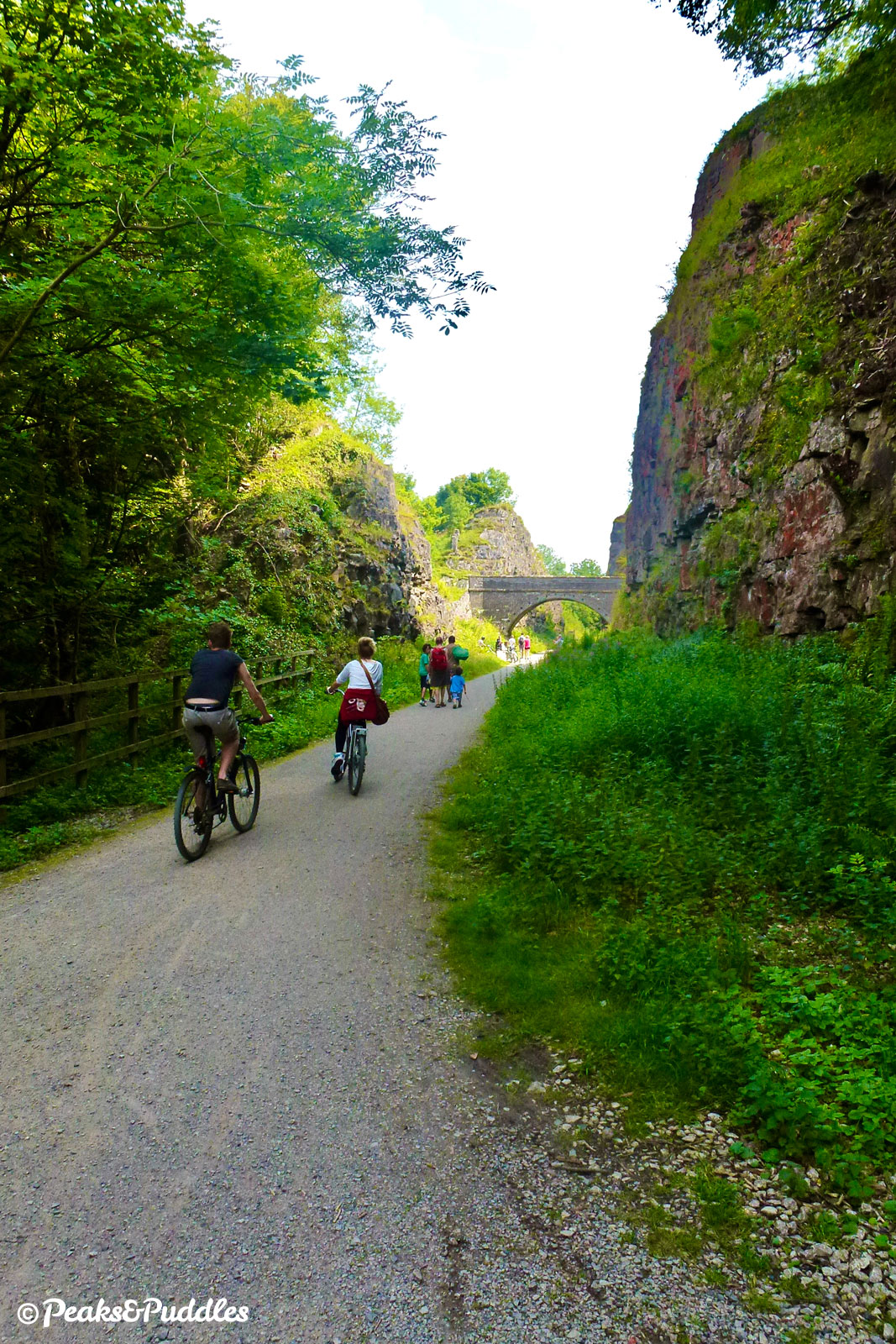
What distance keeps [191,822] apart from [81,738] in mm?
2675

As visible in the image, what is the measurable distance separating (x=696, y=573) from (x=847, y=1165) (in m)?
16.0

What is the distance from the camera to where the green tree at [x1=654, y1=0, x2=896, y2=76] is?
647cm

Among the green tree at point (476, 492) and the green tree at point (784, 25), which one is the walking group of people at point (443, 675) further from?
the green tree at point (476, 492)

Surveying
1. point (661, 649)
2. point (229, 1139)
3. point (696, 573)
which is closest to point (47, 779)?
point (229, 1139)

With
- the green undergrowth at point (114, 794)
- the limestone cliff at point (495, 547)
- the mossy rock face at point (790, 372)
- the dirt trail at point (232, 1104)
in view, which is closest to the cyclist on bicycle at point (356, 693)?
the green undergrowth at point (114, 794)

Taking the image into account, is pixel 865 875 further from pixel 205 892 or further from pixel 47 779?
pixel 47 779

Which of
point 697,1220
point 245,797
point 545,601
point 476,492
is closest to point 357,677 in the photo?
point 245,797

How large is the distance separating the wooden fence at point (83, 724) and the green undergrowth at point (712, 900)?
4064 mm

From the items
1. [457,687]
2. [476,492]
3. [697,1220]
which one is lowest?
[697,1220]

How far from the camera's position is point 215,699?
626 cm

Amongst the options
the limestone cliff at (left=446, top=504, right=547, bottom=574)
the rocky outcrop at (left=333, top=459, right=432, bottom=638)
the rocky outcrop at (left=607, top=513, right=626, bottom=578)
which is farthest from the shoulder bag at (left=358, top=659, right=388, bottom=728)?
the rocky outcrop at (left=607, top=513, right=626, bottom=578)

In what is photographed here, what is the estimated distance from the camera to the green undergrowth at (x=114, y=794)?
6.58m

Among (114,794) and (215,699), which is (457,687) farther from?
(215,699)

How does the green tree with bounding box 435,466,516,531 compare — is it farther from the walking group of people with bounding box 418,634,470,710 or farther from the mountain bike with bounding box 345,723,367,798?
the mountain bike with bounding box 345,723,367,798
